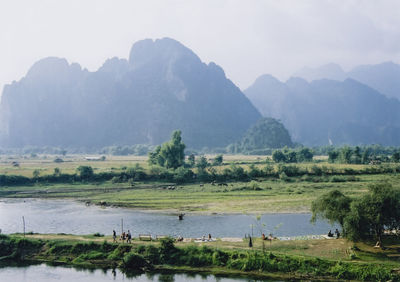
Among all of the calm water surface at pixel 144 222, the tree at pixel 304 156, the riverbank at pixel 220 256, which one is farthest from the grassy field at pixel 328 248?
the tree at pixel 304 156

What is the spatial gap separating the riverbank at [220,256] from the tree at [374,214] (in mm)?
1599

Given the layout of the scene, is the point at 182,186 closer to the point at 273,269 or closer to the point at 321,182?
the point at 321,182

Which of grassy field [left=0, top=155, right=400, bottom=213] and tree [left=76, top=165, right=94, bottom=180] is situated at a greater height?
tree [left=76, top=165, right=94, bottom=180]

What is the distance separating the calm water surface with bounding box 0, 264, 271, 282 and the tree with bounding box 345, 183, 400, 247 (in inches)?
410

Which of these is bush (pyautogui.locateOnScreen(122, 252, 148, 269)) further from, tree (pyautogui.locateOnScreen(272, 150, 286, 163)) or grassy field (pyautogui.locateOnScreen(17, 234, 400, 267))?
tree (pyautogui.locateOnScreen(272, 150, 286, 163))

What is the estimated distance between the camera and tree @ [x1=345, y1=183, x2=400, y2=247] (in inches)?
1459

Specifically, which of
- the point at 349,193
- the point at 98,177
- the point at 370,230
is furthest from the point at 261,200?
the point at 98,177

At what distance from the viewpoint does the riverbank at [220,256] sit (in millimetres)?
34406

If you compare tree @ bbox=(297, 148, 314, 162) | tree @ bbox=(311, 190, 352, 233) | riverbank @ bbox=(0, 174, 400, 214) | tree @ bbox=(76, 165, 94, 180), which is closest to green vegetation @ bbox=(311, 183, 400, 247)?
tree @ bbox=(311, 190, 352, 233)

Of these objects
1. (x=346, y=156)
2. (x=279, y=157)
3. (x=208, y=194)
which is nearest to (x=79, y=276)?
(x=208, y=194)

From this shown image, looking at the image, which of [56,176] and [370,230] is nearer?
[370,230]

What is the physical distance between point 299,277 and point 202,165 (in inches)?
3539

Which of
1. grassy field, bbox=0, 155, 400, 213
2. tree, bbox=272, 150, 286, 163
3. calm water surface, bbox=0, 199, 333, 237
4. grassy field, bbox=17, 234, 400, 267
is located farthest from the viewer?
tree, bbox=272, 150, 286, 163

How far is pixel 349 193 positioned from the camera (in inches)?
2876
